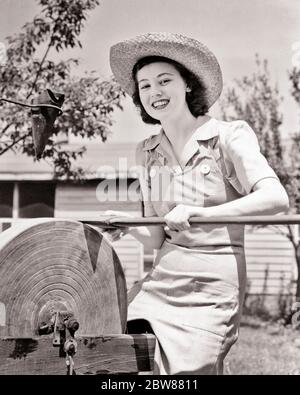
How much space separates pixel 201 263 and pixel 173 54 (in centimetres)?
81

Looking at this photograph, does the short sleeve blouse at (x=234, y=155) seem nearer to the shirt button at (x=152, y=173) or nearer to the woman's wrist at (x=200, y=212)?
the shirt button at (x=152, y=173)

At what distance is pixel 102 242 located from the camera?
7.04 ft

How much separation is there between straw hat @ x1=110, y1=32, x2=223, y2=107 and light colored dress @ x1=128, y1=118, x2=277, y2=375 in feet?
0.67

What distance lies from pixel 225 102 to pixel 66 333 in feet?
23.3

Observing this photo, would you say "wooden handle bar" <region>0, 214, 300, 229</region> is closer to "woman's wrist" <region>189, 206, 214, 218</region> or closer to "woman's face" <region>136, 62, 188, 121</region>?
"woman's wrist" <region>189, 206, 214, 218</region>

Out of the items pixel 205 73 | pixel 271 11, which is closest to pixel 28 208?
pixel 271 11

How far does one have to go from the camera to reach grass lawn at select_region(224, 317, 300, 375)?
6.61m

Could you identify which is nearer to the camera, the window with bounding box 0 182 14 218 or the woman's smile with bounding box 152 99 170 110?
the woman's smile with bounding box 152 99 170 110

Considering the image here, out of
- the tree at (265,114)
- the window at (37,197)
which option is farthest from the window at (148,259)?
the tree at (265,114)

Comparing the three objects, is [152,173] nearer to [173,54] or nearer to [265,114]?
[173,54]

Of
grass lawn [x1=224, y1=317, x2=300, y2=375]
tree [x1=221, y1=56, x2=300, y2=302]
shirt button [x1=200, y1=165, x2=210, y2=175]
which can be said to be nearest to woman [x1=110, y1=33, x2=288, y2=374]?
shirt button [x1=200, y1=165, x2=210, y2=175]

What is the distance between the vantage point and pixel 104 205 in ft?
30.5

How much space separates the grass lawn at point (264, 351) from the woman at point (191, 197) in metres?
4.23

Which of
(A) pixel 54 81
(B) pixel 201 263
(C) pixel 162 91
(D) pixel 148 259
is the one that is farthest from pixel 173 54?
(D) pixel 148 259
